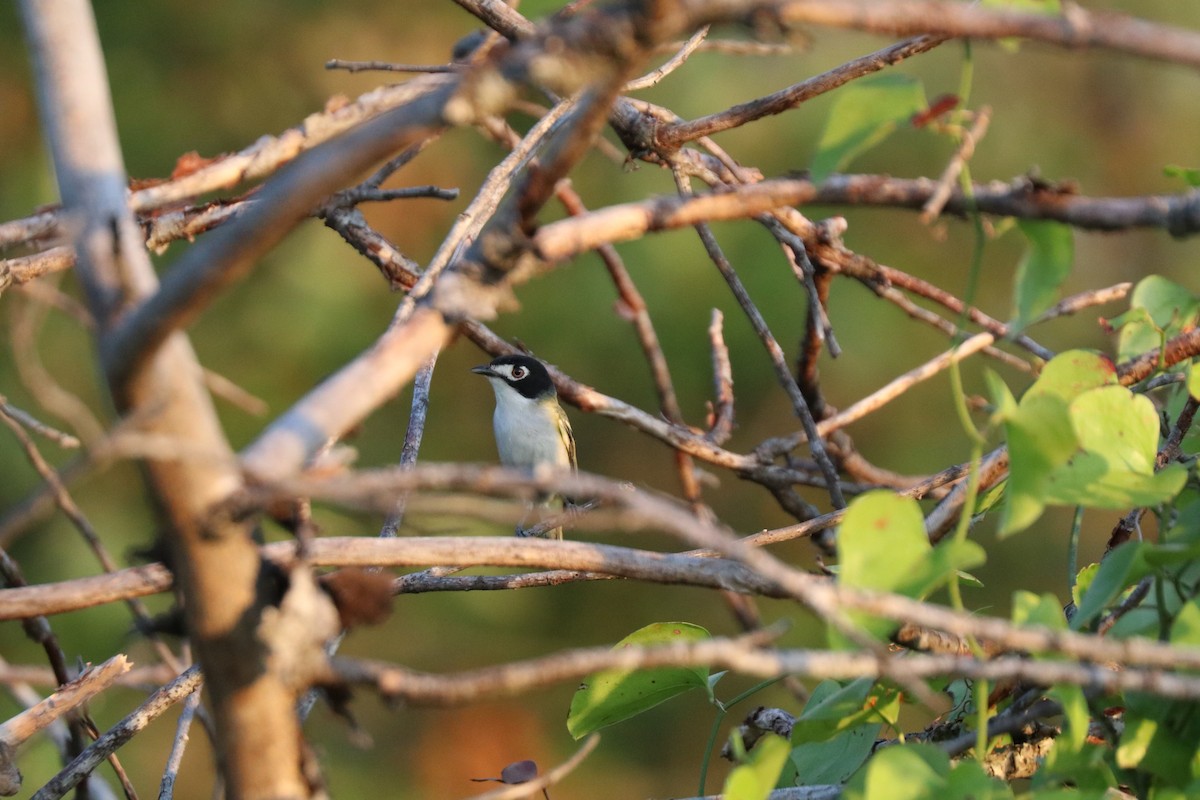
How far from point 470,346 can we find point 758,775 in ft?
15.0

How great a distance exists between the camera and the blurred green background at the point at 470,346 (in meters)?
4.76

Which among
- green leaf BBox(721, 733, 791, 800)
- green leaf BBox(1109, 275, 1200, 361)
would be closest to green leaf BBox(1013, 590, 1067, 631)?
green leaf BBox(721, 733, 791, 800)

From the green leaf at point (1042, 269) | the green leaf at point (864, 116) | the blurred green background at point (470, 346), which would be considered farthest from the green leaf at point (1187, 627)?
the blurred green background at point (470, 346)

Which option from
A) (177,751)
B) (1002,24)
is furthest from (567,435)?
(1002,24)

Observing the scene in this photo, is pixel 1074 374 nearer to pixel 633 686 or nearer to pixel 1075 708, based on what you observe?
pixel 1075 708

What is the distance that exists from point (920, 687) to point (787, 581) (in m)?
0.14

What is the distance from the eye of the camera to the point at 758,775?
1205mm

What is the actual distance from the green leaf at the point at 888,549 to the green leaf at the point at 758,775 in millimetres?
175

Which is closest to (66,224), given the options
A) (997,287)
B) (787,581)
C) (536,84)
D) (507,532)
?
(536,84)

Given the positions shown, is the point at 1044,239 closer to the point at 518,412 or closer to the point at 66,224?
the point at 66,224

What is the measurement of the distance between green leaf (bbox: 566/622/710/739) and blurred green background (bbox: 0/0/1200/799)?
311 cm

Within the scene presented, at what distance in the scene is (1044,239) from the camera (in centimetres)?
113

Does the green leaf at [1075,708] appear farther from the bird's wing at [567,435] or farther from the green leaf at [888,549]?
the bird's wing at [567,435]

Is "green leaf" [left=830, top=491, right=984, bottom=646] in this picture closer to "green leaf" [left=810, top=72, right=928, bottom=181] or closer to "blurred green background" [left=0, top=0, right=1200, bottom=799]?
"green leaf" [left=810, top=72, right=928, bottom=181]
